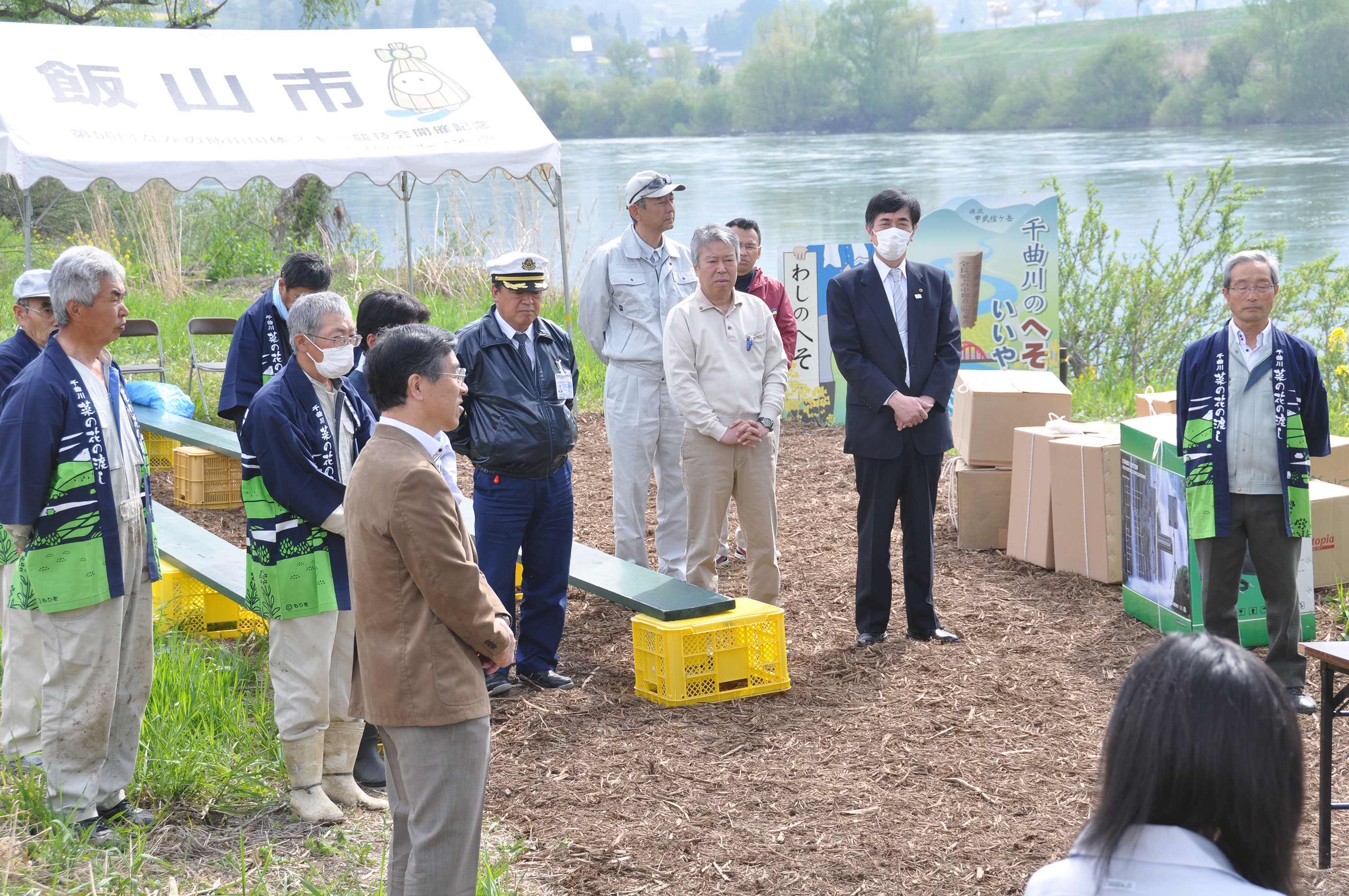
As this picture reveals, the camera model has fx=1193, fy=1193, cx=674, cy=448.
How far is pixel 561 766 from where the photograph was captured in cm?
410

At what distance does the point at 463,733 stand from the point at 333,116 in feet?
Result: 28.0

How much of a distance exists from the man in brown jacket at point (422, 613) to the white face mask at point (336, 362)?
899 mm

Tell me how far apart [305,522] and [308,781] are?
2.61ft

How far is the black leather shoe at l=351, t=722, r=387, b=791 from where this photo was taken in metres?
3.97

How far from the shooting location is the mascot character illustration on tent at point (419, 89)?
1034 cm

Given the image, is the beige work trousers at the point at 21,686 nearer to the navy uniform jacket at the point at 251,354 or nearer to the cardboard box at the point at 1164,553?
the navy uniform jacket at the point at 251,354

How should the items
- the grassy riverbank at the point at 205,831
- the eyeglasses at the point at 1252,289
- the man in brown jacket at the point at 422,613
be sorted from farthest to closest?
the eyeglasses at the point at 1252,289
the grassy riverbank at the point at 205,831
the man in brown jacket at the point at 422,613

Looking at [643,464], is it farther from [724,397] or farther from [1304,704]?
[1304,704]

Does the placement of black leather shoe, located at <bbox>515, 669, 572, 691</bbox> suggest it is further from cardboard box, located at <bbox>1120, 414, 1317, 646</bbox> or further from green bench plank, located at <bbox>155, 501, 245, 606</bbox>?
cardboard box, located at <bbox>1120, 414, 1317, 646</bbox>

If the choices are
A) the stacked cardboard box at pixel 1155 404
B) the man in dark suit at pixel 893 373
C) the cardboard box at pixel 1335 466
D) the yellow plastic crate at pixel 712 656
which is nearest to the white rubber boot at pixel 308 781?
the yellow plastic crate at pixel 712 656

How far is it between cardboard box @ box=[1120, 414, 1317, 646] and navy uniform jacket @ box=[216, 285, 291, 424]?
12.2 feet

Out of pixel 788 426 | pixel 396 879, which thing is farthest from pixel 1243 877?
pixel 788 426

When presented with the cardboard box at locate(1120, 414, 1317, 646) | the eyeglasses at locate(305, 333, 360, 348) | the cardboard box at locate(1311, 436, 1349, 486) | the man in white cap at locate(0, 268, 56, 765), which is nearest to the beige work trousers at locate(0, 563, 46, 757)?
the man in white cap at locate(0, 268, 56, 765)

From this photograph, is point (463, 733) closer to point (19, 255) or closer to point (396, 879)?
point (396, 879)
